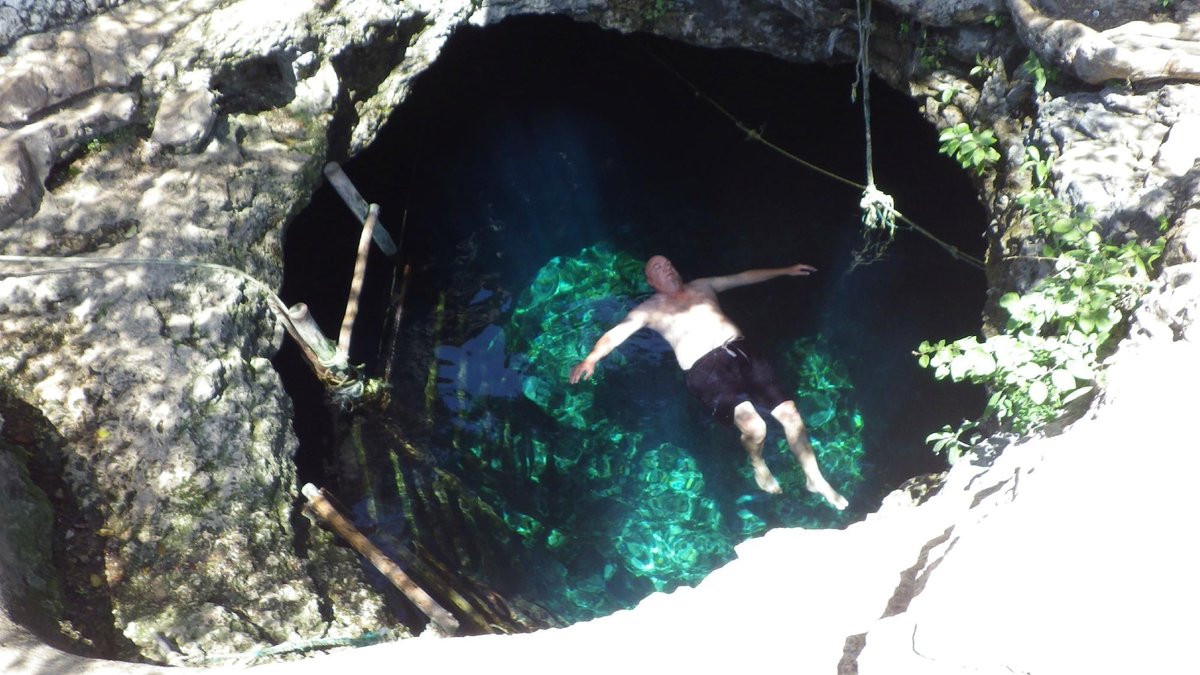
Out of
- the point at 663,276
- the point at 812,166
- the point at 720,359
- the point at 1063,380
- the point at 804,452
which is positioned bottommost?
the point at 804,452

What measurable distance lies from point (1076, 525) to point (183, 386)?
417 centimetres

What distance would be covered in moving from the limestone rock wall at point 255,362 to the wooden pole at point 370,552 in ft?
0.49

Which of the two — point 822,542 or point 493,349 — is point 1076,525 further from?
point 493,349

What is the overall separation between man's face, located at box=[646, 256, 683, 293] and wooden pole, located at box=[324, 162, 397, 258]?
7.28 ft

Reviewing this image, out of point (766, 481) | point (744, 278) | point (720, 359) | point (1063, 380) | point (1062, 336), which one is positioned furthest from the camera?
point (744, 278)

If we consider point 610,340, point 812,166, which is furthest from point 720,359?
point 812,166

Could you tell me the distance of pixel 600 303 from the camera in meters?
6.64

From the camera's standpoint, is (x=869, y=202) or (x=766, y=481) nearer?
(x=869, y=202)

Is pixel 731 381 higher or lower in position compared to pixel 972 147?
lower

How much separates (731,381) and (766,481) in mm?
775

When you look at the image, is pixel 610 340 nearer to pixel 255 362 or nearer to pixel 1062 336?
pixel 255 362

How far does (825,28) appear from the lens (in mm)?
6152

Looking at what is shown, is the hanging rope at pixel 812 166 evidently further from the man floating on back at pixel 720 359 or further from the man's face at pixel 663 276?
the man's face at pixel 663 276

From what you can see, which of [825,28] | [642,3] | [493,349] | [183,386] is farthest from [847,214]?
[183,386]
